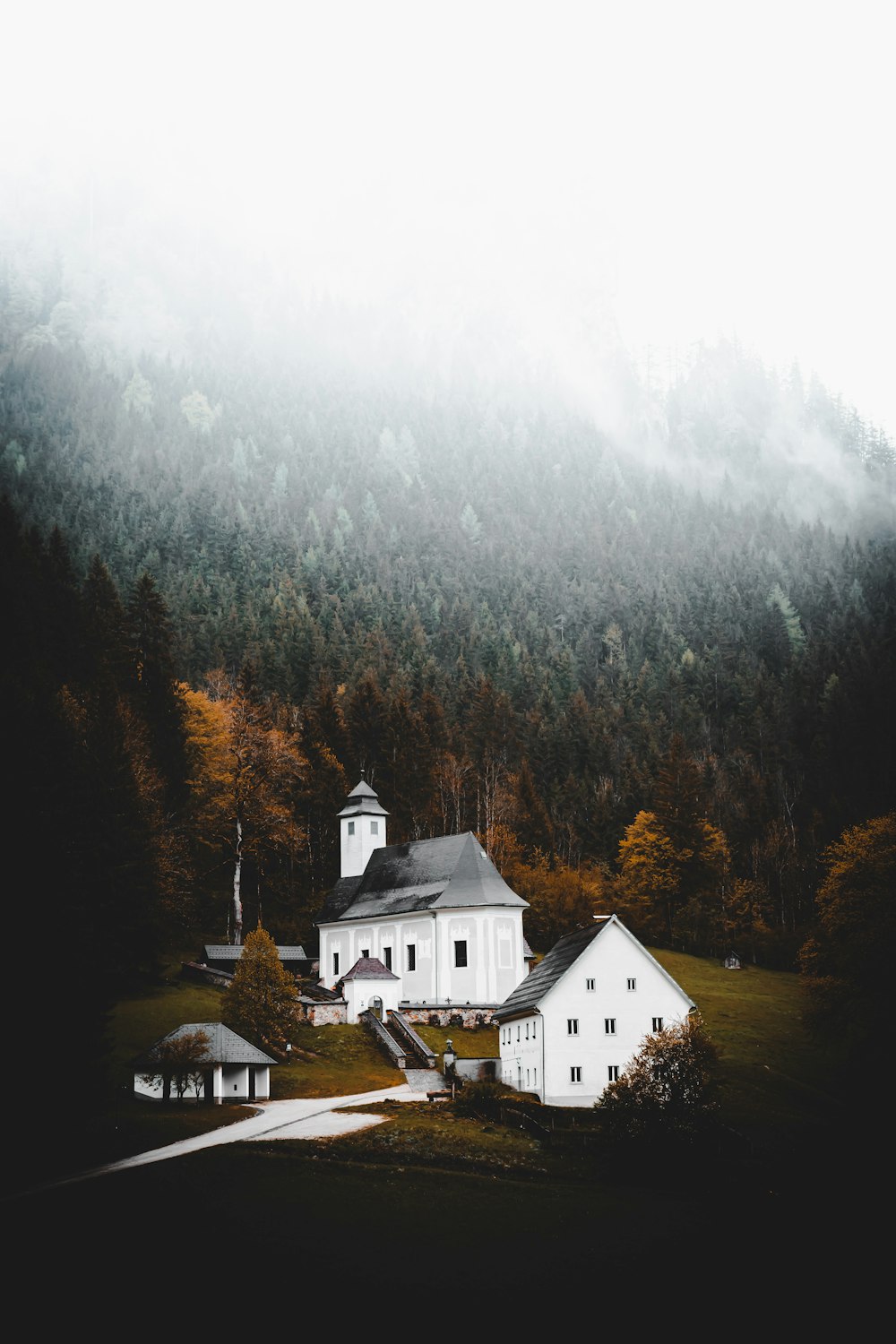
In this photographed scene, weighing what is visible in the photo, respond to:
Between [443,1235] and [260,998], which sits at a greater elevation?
[260,998]

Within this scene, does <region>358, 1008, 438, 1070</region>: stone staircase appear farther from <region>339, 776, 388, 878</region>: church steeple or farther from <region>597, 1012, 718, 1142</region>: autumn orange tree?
<region>339, 776, 388, 878</region>: church steeple

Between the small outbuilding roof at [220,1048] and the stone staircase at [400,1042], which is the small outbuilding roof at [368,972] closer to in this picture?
the stone staircase at [400,1042]

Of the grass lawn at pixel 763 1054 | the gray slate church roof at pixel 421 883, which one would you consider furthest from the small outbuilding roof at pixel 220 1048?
the gray slate church roof at pixel 421 883

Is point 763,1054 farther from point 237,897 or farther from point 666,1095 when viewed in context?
point 237,897

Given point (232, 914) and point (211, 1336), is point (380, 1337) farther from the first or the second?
point (232, 914)

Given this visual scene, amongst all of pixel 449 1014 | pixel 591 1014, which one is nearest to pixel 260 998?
pixel 591 1014

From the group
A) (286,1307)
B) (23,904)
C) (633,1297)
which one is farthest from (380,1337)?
(23,904)

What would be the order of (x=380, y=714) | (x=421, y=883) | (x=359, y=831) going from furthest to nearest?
(x=380, y=714) < (x=359, y=831) < (x=421, y=883)

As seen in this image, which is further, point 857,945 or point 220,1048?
point 857,945
